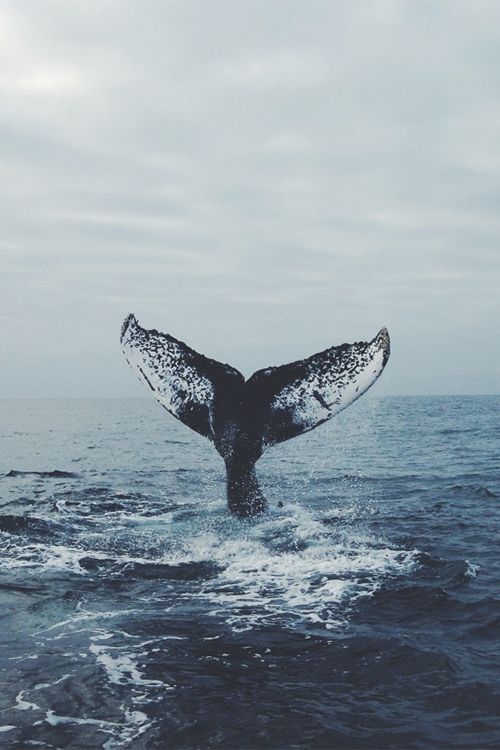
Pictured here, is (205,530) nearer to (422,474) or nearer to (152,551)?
(152,551)

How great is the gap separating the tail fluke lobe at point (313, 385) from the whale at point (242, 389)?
0.01 meters

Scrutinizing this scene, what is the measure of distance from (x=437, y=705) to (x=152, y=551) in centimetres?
525

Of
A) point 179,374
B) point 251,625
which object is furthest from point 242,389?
point 251,625

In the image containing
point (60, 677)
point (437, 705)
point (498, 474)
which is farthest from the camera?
point (498, 474)

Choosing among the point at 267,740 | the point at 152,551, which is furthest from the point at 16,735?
the point at 152,551

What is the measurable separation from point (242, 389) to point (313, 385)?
3.11 feet

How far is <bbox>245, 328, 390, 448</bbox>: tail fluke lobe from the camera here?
8281 mm

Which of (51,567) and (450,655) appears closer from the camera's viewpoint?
(450,655)

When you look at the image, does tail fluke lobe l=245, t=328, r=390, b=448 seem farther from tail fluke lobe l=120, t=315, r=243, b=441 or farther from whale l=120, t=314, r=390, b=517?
tail fluke lobe l=120, t=315, r=243, b=441

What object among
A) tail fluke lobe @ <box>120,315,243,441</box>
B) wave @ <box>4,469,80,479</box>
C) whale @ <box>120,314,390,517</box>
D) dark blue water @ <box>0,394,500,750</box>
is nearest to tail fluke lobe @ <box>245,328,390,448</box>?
whale @ <box>120,314,390,517</box>

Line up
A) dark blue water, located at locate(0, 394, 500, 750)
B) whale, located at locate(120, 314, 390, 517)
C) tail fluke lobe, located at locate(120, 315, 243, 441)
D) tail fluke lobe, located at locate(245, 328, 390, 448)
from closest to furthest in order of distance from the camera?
dark blue water, located at locate(0, 394, 500, 750), tail fluke lobe, located at locate(245, 328, 390, 448), whale, located at locate(120, 314, 390, 517), tail fluke lobe, located at locate(120, 315, 243, 441)

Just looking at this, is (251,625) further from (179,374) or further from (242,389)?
(179,374)

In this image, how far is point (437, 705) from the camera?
5137mm

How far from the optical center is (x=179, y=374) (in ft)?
29.3
